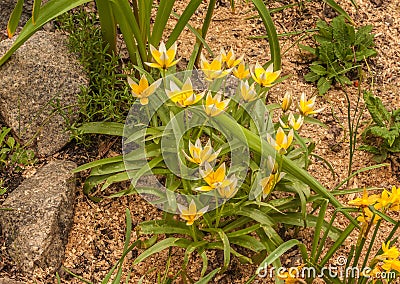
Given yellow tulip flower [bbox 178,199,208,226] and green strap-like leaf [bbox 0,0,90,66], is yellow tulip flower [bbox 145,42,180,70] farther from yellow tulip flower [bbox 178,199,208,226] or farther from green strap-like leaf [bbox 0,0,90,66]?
yellow tulip flower [bbox 178,199,208,226]

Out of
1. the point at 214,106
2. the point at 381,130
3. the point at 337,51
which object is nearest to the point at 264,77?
the point at 214,106

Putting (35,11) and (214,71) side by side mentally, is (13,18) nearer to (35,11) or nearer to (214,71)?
(35,11)

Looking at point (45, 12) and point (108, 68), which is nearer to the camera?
point (45, 12)

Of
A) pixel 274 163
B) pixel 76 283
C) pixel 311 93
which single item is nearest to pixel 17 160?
pixel 76 283

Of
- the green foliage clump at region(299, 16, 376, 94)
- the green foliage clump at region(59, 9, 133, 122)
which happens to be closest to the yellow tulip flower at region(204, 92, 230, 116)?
the green foliage clump at region(59, 9, 133, 122)

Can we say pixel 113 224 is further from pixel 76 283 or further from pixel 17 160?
pixel 17 160

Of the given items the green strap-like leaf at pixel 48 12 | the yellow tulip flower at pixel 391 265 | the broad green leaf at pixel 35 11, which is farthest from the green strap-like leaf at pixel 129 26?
the yellow tulip flower at pixel 391 265
